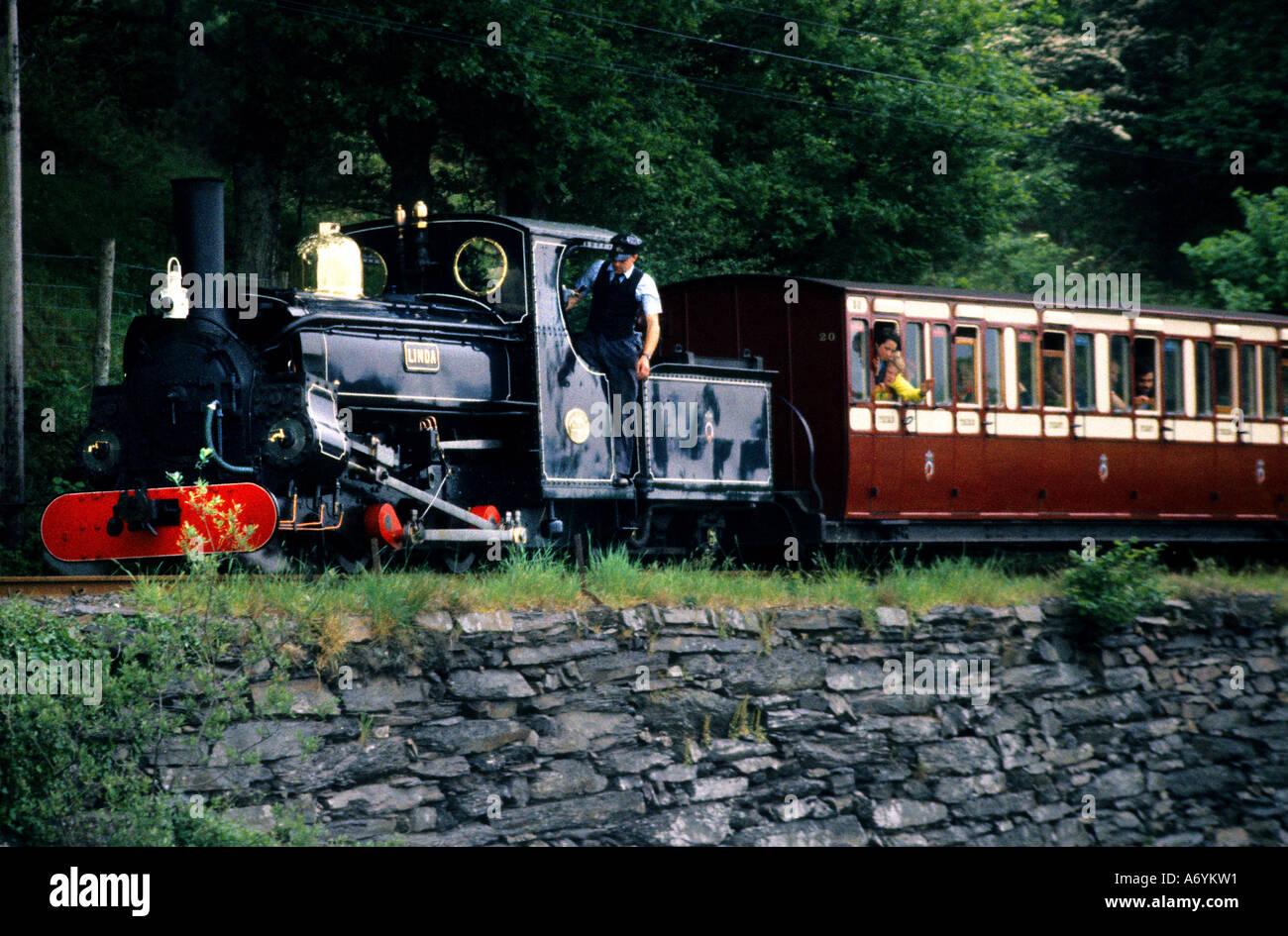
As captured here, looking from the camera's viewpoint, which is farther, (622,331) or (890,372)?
(890,372)

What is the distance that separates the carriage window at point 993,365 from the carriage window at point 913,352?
33.5 inches

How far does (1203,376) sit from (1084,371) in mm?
1992

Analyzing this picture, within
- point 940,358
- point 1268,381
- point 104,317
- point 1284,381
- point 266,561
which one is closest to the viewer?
point 266,561

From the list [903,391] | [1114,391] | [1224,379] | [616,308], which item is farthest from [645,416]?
[1224,379]

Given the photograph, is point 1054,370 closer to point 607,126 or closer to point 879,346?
point 879,346

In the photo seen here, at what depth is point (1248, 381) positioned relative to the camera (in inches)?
642

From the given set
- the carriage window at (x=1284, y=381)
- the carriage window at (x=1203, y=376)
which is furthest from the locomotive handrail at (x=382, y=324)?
the carriage window at (x=1284, y=381)

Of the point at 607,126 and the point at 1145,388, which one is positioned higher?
the point at 607,126

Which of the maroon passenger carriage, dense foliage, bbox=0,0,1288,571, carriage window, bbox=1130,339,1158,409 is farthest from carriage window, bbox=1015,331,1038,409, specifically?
dense foliage, bbox=0,0,1288,571

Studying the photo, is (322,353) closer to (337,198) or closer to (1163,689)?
(1163,689)

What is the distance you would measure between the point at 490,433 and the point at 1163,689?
20.8ft

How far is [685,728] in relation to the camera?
367 inches

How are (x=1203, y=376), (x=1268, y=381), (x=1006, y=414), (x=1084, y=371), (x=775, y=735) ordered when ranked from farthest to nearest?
(x=1268, y=381)
(x=1203, y=376)
(x=1084, y=371)
(x=1006, y=414)
(x=775, y=735)
